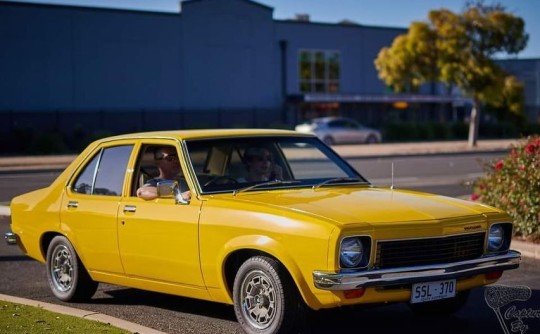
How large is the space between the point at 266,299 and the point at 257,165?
1.61 meters

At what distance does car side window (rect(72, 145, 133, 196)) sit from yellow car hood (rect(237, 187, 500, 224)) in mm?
1449

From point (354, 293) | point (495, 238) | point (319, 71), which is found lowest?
point (354, 293)

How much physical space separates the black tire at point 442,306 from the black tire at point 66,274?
2.99 m

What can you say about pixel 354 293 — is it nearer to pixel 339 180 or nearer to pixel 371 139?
pixel 339 180

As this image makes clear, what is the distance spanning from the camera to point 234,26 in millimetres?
54719

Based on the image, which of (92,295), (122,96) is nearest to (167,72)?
(122,96)

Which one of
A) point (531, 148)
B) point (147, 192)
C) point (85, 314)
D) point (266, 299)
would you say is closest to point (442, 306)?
point (266, 299)

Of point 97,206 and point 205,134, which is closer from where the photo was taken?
point 205,134

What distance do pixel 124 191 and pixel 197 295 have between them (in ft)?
4.23


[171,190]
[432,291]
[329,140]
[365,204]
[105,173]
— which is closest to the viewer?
[432,291]

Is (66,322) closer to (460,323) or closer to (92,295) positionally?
(92,295)

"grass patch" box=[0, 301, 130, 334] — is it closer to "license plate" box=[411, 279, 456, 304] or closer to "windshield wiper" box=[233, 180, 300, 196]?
"windshield wiper" box=[233, 180, 300, 196]

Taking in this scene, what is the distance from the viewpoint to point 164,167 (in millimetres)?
8078

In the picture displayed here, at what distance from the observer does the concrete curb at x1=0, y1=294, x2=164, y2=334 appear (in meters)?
7.06
